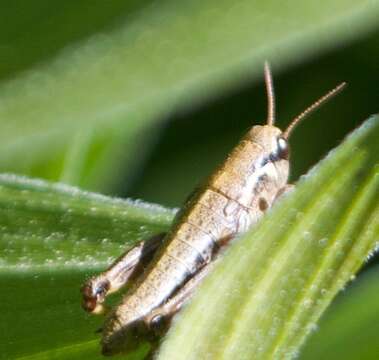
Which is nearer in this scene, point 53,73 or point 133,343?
point 53,73

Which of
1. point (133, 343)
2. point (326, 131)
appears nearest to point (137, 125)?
point (326, 131)

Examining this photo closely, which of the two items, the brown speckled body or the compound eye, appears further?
the compound eye

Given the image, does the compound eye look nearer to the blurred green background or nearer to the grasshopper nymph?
the grasshopper nymph

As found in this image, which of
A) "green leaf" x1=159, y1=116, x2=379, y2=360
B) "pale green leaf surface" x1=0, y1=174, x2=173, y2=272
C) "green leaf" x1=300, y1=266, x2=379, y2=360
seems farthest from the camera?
"green leaf" x1=300, y1=266, x2=379, y2=360

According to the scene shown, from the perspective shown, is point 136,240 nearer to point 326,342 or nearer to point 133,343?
point 133,343

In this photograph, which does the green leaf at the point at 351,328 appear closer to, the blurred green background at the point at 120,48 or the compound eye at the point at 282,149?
the compound eye at the point at 282,149

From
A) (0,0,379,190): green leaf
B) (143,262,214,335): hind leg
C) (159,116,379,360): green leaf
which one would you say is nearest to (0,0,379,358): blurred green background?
(0,0,379,190): green leaf

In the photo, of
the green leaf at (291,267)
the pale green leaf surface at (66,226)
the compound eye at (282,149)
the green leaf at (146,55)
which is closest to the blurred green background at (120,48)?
the green leaf at (146,55)

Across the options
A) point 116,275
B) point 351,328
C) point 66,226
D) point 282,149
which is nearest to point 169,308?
point 116,275
